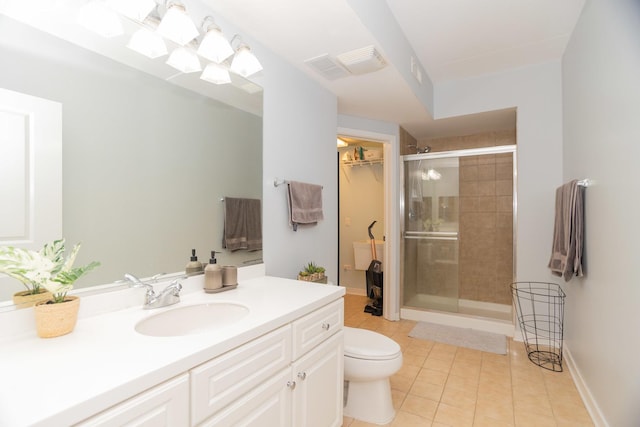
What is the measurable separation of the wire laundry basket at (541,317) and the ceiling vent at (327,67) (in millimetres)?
2449

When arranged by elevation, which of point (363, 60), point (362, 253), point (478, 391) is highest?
point (363, 60)

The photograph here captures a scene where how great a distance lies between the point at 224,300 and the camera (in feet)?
4.64

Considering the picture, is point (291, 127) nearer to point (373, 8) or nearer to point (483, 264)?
point (373, 8)

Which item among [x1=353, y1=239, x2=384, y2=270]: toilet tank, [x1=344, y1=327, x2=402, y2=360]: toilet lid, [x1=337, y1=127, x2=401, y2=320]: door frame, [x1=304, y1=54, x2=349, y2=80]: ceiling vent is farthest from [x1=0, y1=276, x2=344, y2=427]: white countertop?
[x1=353, y1=239, x2=384, y2=270]: toilet tank

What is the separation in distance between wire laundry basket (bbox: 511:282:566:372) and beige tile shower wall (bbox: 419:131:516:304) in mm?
750

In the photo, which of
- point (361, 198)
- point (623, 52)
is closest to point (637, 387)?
point (623, 52)

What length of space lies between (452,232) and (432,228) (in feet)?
0.73

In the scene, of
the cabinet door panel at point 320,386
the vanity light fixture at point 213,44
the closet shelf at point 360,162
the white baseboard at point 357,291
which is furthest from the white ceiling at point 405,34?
the white baseboard at point 357,291

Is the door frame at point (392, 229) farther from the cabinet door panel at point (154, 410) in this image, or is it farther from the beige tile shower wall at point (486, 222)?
the cabinet door panel at point (154, 410)

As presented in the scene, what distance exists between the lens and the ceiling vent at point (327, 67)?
209cm

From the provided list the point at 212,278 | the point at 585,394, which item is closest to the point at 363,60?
the point at 212,278

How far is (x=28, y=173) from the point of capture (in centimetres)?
103

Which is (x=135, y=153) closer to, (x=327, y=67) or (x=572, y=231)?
(x=327, y=67)

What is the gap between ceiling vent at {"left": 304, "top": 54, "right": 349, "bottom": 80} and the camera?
2.09m
